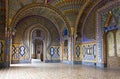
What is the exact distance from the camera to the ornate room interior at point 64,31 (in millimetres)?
13547

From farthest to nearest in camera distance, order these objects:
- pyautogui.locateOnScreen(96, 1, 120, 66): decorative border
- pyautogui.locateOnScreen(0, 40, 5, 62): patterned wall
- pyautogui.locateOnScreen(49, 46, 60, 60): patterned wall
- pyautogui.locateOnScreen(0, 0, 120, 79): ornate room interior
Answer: pyautogui.locateOnScreen(49, 46, 60, 60): patterned wall, pyautogui.locateOnScreen(0, 40, 5, 62): patterned wall, pyautogui.locateOnScreen(96, 1, 120, 66): decorative border, pyautogui.locateOnScreen(0, 0, 120, 79): ornate room interior

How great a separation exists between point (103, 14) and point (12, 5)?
22.0ft

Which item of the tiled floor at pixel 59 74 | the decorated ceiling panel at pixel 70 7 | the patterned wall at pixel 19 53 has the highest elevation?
the decorated ceiling panel at pixel 70 7

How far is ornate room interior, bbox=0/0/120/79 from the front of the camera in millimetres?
13547

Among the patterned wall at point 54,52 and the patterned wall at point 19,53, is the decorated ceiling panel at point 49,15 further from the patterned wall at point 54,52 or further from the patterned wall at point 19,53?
the patterned wall at point 19,53

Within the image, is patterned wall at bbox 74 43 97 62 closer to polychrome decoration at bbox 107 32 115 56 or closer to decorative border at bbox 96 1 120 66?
decorative border at bbox 96 1 120 66

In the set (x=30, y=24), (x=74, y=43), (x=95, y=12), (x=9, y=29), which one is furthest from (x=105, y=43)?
(x=30, y=24)

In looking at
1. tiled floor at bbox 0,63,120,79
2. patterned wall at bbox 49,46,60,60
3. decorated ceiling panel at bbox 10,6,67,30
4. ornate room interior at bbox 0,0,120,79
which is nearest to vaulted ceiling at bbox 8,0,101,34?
ornate room interior at bbox 0,0,120,79

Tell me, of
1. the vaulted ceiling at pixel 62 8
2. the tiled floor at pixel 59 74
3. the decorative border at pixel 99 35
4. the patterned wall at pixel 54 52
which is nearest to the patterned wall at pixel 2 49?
the vaulted ceiling at pixel 62 8

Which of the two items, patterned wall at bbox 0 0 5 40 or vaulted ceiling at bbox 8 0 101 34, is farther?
vaulted ceiling at bbox 8 0 101 34

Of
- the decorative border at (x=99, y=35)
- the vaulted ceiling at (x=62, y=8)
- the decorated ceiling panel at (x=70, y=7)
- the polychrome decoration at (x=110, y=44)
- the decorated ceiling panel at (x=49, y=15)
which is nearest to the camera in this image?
the polychrome decoration at (x=110, y=44)

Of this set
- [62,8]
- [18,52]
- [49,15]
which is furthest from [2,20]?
[49,15]

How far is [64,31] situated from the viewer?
1964cm

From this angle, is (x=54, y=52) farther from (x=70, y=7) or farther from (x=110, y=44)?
(x=110, y=44)
